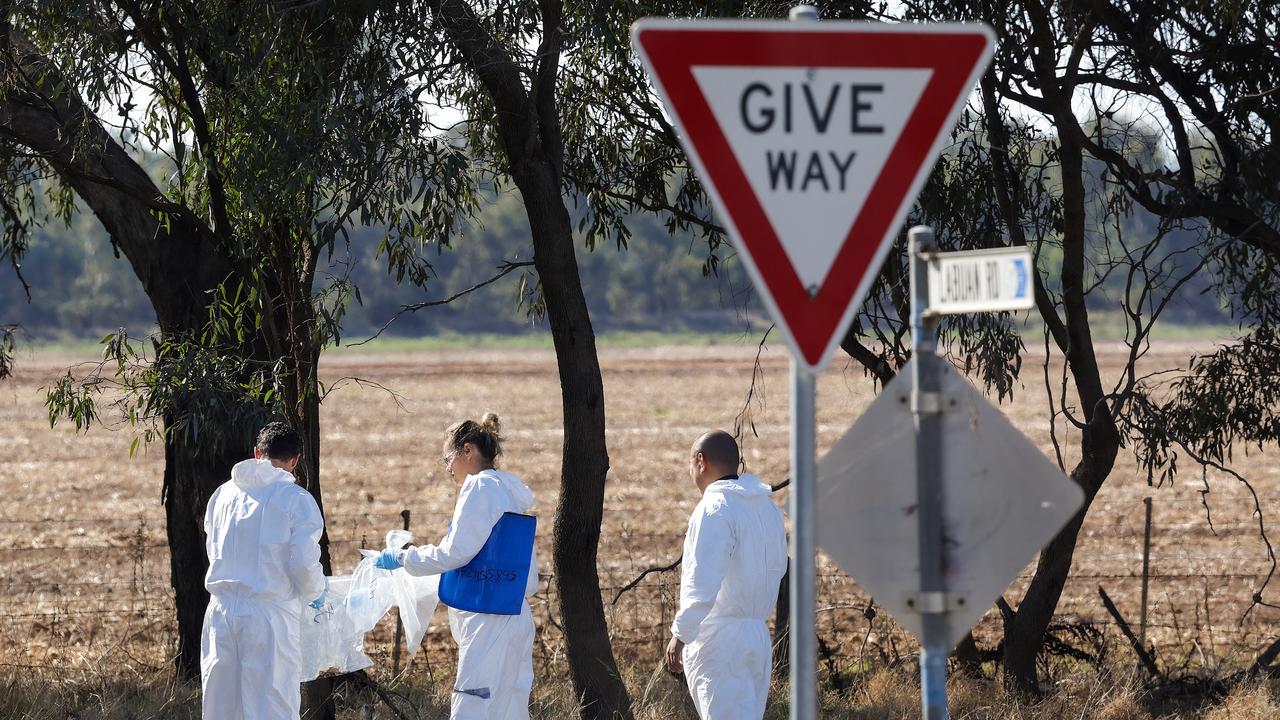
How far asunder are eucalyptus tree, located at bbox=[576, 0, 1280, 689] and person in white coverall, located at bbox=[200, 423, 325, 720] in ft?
10.1

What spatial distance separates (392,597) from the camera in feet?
24.9

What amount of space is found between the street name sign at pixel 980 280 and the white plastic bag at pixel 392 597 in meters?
4.41

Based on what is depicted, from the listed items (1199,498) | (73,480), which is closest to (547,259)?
(1199,498)

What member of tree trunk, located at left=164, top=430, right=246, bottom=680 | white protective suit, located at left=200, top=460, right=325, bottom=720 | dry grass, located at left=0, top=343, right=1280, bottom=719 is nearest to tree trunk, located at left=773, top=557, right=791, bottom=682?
dry grass, located at left=0, top=343, right=1280, bottom=719

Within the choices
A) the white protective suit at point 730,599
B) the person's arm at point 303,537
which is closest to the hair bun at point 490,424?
the person's arm at point 303,537

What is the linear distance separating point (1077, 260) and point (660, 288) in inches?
3412

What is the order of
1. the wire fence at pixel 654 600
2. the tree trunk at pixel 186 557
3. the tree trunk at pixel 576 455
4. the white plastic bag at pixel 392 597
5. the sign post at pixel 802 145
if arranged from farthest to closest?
the wire fence at pixel 654 600
the tree trunk at pixel 186 557
the tree trunk at pixel 576 455
the white plastic bag at pixel 392 597
the sign post at pixel 802 145

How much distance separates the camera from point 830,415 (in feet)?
129

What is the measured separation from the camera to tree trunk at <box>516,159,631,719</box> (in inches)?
321

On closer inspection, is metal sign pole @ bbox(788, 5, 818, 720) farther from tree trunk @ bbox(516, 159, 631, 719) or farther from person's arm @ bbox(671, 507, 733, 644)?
tree trunk @ bbox(516, 159, 631, 719)

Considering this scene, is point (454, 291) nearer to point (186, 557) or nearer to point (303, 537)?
point (186, 557)

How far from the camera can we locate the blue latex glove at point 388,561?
23.3 feet

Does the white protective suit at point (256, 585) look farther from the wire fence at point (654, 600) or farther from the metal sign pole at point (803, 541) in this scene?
the metal sign pole at point (803, 541)

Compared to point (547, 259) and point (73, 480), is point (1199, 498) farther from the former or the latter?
point (73, 480)
